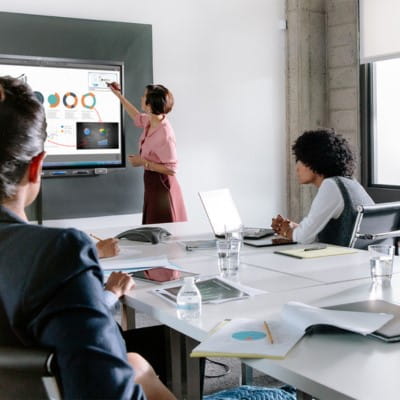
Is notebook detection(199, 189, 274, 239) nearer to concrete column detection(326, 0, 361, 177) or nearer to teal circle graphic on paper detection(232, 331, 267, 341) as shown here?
teal circle graphic on paper detection(232, 331, 267, 341)

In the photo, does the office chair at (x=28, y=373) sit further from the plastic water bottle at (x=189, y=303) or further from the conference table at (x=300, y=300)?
the plastic water bottle at (x=189, y=303)

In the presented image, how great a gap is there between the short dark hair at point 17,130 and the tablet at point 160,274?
103 centimetres

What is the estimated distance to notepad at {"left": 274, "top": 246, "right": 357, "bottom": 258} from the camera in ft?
8.90

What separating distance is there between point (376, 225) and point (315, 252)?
0.35 m

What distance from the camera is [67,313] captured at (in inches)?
42.8

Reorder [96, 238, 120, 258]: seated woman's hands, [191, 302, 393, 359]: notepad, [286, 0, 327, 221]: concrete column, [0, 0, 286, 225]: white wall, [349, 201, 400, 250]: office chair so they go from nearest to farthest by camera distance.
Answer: [191, 302, 393, 359]: notepad < [96, 238, 120, 258]: seated woman's hands < [349, 201, 400, 250]: office chair < [0, 0, 286, 225]: white wall < [286, 0, 327, 221]: concrete column

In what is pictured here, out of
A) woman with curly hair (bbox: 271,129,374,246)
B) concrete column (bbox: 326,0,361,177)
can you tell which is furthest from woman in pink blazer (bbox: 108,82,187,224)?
concrete column (bbox: 326,0,361,177)

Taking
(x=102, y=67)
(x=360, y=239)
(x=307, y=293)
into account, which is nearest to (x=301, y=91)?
(x=102, y=67)

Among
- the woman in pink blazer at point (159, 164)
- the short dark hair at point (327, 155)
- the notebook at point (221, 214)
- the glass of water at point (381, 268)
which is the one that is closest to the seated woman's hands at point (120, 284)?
the glass of water at point (381, 268)

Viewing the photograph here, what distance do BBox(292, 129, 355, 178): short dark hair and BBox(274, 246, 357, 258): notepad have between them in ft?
2.24

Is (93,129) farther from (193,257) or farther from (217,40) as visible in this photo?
(193,257)

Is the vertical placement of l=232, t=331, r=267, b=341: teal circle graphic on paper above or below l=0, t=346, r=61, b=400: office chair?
below

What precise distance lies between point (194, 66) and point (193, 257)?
337cm

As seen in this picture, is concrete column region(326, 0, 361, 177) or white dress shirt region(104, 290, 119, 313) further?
concrete column region(326, 0, 361, 177)
